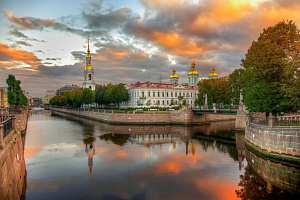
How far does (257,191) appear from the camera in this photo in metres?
15.5

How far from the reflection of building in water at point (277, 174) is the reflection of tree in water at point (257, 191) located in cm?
28

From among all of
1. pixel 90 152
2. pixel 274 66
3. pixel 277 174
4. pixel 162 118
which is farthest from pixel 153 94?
pixel 277 174

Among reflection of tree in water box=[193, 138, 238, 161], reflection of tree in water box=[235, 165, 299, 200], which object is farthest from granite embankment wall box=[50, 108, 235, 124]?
reflection of tree in water box=[235, 165, 299, 200]

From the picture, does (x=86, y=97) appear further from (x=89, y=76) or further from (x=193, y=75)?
(x=193, y=75)

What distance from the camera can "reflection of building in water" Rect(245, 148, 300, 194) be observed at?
15.9 meters

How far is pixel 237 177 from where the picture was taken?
18.3 metres

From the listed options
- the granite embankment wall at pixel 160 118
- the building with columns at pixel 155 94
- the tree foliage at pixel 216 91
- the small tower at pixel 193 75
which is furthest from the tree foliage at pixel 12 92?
the small tower at pixel 193 75

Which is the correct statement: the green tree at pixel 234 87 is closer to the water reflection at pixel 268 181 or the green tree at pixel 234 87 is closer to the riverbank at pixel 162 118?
the riverbank at pixel 162 118

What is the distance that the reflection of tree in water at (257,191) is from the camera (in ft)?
47.6

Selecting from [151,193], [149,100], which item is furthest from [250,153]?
[149,100]

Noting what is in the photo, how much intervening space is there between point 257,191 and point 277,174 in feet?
12.5

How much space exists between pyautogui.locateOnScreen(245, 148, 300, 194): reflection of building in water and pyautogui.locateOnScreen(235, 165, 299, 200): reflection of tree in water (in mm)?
277

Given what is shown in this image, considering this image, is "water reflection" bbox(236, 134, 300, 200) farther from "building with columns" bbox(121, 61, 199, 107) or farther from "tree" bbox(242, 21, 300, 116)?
"building with columns" bbox(121, 61, 199, 107)

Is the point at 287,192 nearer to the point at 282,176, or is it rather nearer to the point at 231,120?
the point at 282,176
